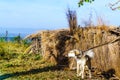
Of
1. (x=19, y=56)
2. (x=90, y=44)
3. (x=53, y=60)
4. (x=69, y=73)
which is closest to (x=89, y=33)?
(x=90, y=44)

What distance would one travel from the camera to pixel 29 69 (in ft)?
59.9

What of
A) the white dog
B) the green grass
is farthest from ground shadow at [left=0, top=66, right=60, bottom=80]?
the white dog

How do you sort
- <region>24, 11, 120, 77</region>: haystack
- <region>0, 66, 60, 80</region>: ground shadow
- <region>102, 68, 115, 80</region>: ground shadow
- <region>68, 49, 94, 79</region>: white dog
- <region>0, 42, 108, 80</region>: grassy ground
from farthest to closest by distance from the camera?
<region>0, 66, 60, 80</region>: ground shadow < <region>0, 42, 108, 80</region>: grassy ground < <region>102, 68, 115, 80</region>: ground shadow < <region>24, 11, 120, 77</region>: haystack < <region>68, 49, 94, 79</region>: white dog

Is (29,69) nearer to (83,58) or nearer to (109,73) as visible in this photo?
(83,58)

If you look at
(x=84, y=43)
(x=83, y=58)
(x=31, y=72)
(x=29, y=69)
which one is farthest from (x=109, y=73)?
(x=29, y=69)

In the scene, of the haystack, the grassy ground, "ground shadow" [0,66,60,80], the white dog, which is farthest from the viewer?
"ground shadow" [0,66,60,80]

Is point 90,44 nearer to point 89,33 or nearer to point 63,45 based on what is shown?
point 89,33

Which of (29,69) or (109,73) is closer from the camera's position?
(109,73)

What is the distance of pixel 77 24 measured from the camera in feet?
60.3

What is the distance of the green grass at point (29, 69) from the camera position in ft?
51.5

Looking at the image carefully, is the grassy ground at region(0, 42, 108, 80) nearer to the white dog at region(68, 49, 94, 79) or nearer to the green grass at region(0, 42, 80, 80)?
the green grass at region(0, 42, 80, 80)

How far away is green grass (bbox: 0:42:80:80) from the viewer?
15712 millimetres

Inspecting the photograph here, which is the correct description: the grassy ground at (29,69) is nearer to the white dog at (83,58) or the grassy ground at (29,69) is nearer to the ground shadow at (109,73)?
the white dog at (83,58)

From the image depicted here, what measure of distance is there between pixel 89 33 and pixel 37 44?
7.57 meters
